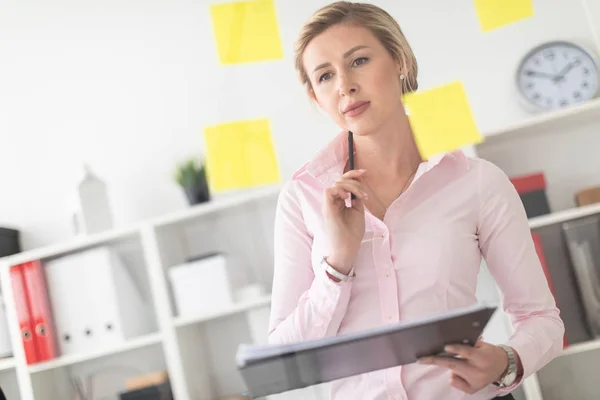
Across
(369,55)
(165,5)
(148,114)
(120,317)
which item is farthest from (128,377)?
(369,55)

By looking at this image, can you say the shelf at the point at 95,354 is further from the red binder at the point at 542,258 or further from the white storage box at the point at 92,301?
the red binder at the point at 542,258

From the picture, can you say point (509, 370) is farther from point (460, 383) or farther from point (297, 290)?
point (297, 290)

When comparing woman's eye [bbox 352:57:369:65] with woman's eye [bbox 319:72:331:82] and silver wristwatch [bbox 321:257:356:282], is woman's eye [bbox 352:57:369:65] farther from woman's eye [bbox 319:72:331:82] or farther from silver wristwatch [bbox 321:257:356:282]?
silver wristwatch [bbox 321:257:356:282]

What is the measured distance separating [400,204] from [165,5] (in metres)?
1.51

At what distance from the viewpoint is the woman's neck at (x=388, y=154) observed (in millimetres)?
1114

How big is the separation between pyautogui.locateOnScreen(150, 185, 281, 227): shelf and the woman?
2.79 ft

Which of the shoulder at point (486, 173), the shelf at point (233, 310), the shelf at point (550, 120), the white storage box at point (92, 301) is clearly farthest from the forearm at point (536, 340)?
the white storage box at point (92, 301)

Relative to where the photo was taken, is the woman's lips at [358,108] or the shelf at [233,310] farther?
the shelf at [233,310]

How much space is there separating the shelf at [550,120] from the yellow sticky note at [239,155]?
594 mm

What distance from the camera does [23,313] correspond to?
2.12m

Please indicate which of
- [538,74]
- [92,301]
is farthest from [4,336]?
[538,74]

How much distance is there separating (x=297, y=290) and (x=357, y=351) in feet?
0.82

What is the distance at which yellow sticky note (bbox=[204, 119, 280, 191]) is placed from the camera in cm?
159

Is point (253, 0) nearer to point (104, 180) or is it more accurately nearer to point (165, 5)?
point (165, 5)
